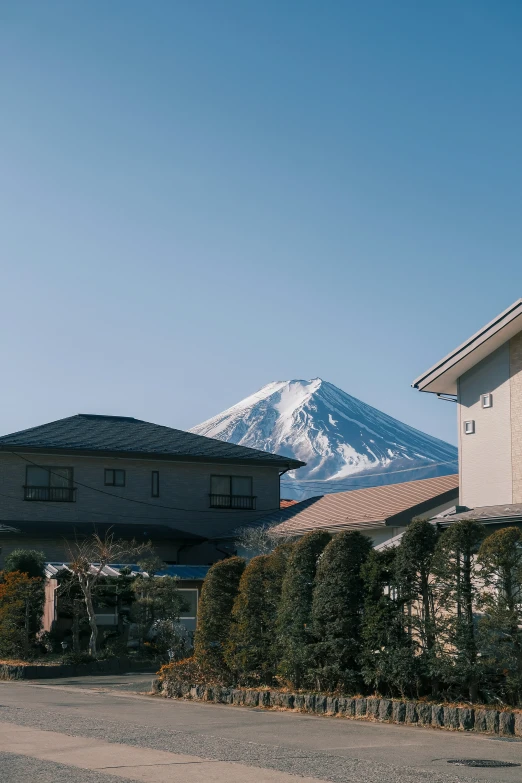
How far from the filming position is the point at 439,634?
1288 centimetres

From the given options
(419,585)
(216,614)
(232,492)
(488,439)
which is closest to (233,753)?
(419,585)

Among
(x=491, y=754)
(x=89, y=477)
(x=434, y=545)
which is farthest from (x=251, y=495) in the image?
(x=491, y=754)

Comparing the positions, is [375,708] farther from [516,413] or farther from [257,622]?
[516,413]

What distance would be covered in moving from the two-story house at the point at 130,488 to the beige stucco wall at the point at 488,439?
604 inches

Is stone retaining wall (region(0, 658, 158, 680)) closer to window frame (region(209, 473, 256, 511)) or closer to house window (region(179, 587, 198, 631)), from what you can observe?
house window (region(179, 587, 198, 631))

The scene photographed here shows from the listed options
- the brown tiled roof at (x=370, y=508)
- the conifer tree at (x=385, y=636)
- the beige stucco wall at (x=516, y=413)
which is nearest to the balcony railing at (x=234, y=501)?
the brown tiled roof at (x=370, y=508)

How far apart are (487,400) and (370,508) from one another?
30.4ft

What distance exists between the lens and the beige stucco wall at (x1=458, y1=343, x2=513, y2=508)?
64.6ft

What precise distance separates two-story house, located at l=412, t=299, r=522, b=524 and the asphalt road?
7623 mm

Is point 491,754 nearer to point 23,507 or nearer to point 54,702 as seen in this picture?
point 54,702

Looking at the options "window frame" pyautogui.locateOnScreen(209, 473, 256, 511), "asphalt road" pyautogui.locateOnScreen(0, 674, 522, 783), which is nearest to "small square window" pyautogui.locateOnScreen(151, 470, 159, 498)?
"window frame" pyautogui.locateOnScreen(209, 473, 256, 511)

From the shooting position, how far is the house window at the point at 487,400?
66.7 feet

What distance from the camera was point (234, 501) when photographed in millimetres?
37125

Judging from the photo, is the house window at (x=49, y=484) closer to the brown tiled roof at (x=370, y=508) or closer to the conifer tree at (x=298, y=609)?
the brown tiled roof at (x=370, y=508)
